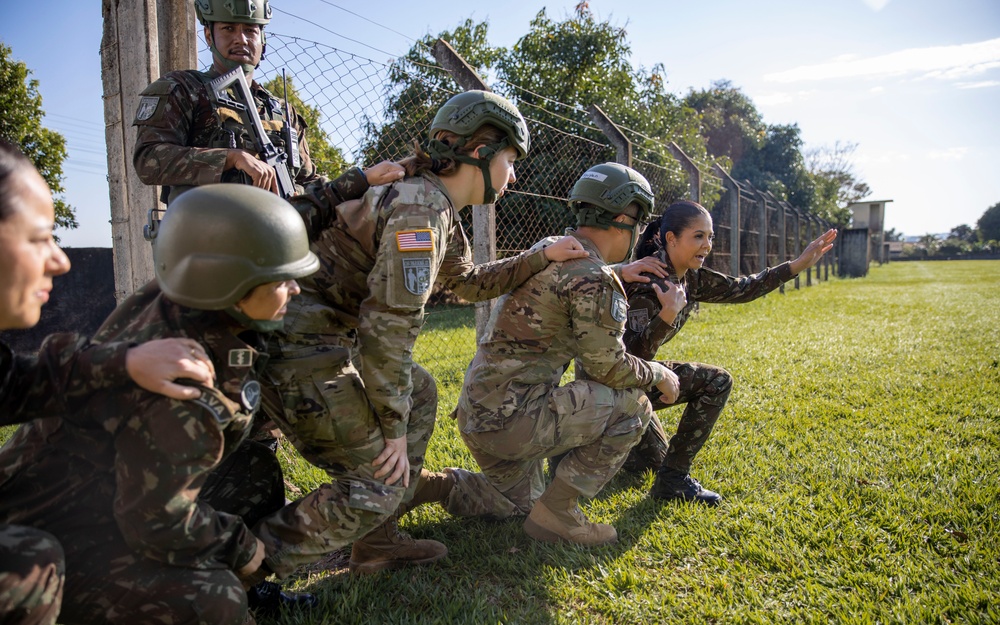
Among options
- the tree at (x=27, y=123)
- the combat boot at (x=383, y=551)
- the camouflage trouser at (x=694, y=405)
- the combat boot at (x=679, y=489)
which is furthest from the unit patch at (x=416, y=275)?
the tree at (x=27, y=123)

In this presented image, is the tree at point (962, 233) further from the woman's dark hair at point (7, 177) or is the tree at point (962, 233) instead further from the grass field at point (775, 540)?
the woman's dark hair at point (7, 177)

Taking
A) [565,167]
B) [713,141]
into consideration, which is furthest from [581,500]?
[713,141]

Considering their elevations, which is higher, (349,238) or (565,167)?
(565,167)

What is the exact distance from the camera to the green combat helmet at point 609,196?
3.39 metres

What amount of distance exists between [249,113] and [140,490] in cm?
203

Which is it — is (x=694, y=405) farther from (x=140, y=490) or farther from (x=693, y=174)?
(x=693, y=174)

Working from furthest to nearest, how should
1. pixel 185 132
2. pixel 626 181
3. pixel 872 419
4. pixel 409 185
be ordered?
pixel 872 419 < pixel 626 181 < pixel 185 132 < pixel 409 185

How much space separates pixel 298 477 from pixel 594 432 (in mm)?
1729

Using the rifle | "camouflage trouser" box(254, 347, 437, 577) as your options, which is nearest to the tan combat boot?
"camouflage trouser" box(254, 347, 437, 577)

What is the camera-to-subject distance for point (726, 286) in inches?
173

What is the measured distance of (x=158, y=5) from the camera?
355 centimetres

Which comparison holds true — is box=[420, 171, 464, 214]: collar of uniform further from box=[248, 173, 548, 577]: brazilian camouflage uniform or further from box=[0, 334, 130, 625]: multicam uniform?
box=[0, 334, 130, 625]: multicam uniform

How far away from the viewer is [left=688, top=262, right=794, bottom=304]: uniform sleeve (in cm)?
439

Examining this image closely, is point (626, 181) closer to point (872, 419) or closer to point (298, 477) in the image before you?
point (298, 477)
